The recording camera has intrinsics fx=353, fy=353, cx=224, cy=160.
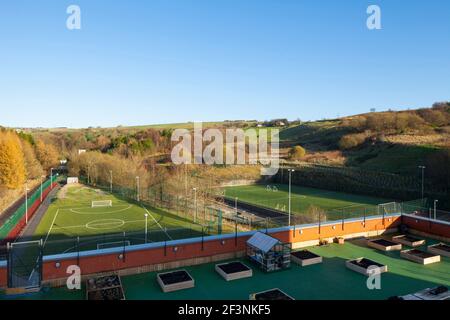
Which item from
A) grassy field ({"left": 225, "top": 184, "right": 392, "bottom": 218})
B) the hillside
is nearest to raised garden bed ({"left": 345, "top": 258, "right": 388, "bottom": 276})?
grassy field ({"left": 225, "top": 184, "right": 392, "bottom": 218})

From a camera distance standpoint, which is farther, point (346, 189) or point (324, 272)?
point (346, 189)

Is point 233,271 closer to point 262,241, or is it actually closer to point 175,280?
point 262,241

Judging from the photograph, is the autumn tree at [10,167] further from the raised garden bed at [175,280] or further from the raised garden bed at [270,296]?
the raised garden bed at [270,296]

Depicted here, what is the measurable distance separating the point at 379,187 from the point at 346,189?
5.38m

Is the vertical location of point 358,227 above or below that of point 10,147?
below

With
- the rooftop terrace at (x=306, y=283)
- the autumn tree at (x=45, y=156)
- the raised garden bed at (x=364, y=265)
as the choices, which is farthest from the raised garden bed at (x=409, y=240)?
the autumn tree at (x=45, y=156)

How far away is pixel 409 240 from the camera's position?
54.0ft

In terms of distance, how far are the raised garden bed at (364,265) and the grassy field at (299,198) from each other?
19733 millimetres

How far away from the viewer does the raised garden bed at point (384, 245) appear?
51.5ft

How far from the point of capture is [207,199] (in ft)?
125

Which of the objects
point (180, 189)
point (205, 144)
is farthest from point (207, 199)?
point (205, 144)

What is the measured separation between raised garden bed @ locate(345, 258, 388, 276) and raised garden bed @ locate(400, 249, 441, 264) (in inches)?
73.9
